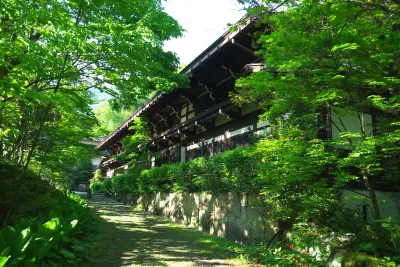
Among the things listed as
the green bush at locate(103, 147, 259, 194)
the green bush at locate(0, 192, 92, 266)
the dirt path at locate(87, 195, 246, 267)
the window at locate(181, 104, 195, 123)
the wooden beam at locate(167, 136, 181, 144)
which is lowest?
the dirt path at locate(87, 195, 246, 267)

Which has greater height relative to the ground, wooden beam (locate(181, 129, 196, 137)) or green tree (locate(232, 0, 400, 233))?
wooden beam (locate(181, 129, 196, 137))

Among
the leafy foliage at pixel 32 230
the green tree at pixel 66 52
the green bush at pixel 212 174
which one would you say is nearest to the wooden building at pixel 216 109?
the green bush at pixel 212 174

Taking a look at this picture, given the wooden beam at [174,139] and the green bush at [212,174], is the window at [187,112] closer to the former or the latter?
the wooden beam at [174,139]

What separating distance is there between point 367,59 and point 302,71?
3.10 feet

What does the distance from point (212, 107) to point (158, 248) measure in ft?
18.4

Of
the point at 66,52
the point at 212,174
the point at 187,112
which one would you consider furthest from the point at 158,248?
the point at 187,112

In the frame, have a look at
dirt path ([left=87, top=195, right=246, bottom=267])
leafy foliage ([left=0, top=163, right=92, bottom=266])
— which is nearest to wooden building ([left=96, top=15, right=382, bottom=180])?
dirt path ([left=87, top=195, right=246, bottom=267])

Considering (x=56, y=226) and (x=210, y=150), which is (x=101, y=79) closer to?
(x=56, y=226)

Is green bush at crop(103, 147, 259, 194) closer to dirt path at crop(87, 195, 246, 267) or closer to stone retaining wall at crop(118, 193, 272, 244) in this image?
stone retaining wall at crop(118, 193, 272, 244)

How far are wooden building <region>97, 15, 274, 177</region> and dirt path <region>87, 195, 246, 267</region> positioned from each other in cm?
317

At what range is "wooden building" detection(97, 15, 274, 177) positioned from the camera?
998 centimetres

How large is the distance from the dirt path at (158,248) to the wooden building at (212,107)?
3.17 meters

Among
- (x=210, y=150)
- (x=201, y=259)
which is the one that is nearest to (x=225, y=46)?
(x=210, y=150)

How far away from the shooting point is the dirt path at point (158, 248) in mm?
6152
